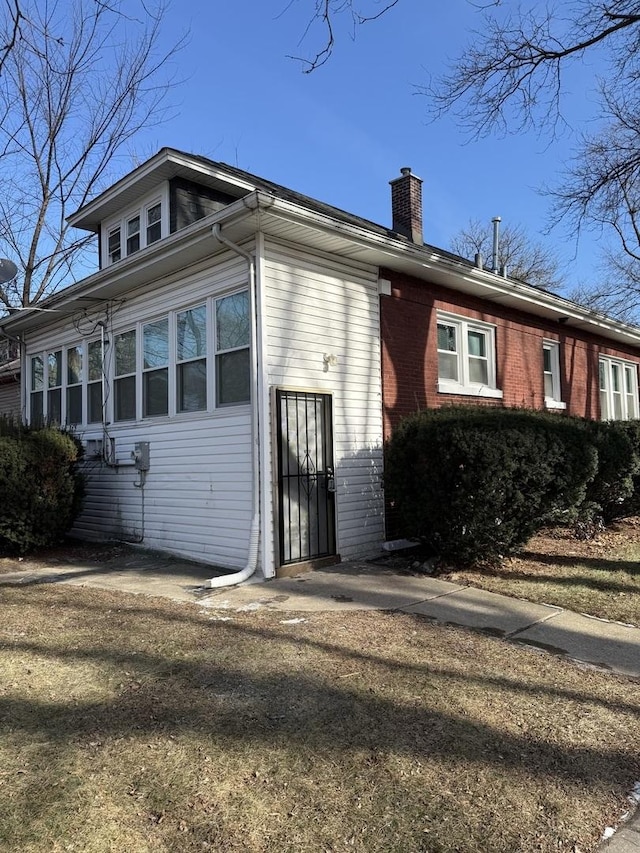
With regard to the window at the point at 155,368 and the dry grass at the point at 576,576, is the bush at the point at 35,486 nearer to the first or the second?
the window at the point at 155,368

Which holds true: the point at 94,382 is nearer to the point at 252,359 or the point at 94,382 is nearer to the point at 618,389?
the point at 252,359

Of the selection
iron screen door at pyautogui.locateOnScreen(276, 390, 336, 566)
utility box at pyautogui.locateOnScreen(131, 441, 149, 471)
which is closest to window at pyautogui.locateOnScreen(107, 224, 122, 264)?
utility box at pyautogui.locateOnScreen(131, 441, 149, 471)

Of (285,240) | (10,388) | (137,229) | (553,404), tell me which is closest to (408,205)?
(553,404)

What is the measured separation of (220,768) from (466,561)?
501 cm

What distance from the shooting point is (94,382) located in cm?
1073

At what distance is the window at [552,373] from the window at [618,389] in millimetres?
2351

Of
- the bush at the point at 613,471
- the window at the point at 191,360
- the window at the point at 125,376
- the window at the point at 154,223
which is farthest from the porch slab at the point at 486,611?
the window at the point at 154,223

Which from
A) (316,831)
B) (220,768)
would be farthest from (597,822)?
(220,768)

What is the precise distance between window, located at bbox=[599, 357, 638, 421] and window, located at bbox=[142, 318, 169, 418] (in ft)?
35.2

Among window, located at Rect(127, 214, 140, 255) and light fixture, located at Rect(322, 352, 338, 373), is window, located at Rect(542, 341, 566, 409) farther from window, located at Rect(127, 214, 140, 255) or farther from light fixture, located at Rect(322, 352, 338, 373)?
window, located at Rect(127, 214, 140, 255)

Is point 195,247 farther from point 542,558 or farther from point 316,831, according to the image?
point 316,831

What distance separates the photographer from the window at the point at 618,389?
15.4m

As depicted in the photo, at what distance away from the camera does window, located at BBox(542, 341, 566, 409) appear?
1309 cm

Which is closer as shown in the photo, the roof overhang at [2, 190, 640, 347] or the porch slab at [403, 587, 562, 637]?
the porch slab at [403, 587, 562, 637]
